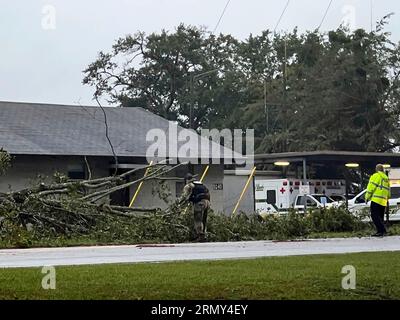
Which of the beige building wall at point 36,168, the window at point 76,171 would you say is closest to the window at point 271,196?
the beige building wall at point 36,168

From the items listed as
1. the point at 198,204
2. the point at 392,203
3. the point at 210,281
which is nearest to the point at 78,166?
the point at 392,203

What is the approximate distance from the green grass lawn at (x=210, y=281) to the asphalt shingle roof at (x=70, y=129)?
61.9 ft

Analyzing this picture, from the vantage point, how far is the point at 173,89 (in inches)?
2549

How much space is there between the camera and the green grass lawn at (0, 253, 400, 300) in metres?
8.72

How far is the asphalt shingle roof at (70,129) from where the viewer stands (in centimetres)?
3036

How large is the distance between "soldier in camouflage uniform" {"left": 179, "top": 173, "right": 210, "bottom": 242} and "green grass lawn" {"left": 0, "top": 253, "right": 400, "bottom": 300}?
7247 mm

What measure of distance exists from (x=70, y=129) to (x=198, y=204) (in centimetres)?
1497

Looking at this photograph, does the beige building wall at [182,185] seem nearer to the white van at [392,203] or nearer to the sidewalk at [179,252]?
→ the white van at [392,203]

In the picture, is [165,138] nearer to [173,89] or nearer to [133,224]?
[133,224]

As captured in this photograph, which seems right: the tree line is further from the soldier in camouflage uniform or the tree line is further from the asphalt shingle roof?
the soldier in camouflage uniform

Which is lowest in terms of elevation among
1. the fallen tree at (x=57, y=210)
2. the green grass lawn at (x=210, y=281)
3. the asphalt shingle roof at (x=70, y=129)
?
the green grass lawn at (x=210, y=281)

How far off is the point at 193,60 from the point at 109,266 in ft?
179

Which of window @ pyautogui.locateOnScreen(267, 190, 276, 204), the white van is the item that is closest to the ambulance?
window @ pyautogui.locateOnScreen(267, 190, 276, 204)

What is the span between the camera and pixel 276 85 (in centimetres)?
6191
